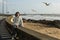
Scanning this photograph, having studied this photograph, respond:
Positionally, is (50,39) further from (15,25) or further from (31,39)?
(15,25)

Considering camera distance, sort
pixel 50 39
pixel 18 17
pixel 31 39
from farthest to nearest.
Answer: pixel 18 17
pixel 31 39
pixel 50 39

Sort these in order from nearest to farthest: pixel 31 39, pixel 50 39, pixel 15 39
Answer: pixel 50 39, pixel 31 39, pixel 15 39

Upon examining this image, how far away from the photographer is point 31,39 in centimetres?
1020

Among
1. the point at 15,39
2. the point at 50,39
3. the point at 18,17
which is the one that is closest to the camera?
the point at 50,39

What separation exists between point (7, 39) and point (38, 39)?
283 inches

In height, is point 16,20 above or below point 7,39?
above

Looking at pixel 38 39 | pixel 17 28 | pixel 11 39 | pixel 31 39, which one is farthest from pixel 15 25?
pixel 38 39

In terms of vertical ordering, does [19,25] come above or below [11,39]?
above

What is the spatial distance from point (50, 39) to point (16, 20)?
5.56 m

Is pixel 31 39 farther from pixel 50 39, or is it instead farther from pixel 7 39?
pixel 7 39

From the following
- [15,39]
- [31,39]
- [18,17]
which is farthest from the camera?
[15,39]

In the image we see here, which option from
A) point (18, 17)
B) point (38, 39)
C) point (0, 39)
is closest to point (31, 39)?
point (38, 39)

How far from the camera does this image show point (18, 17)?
14.4 m

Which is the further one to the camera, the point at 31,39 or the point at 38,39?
the point at 31,39
